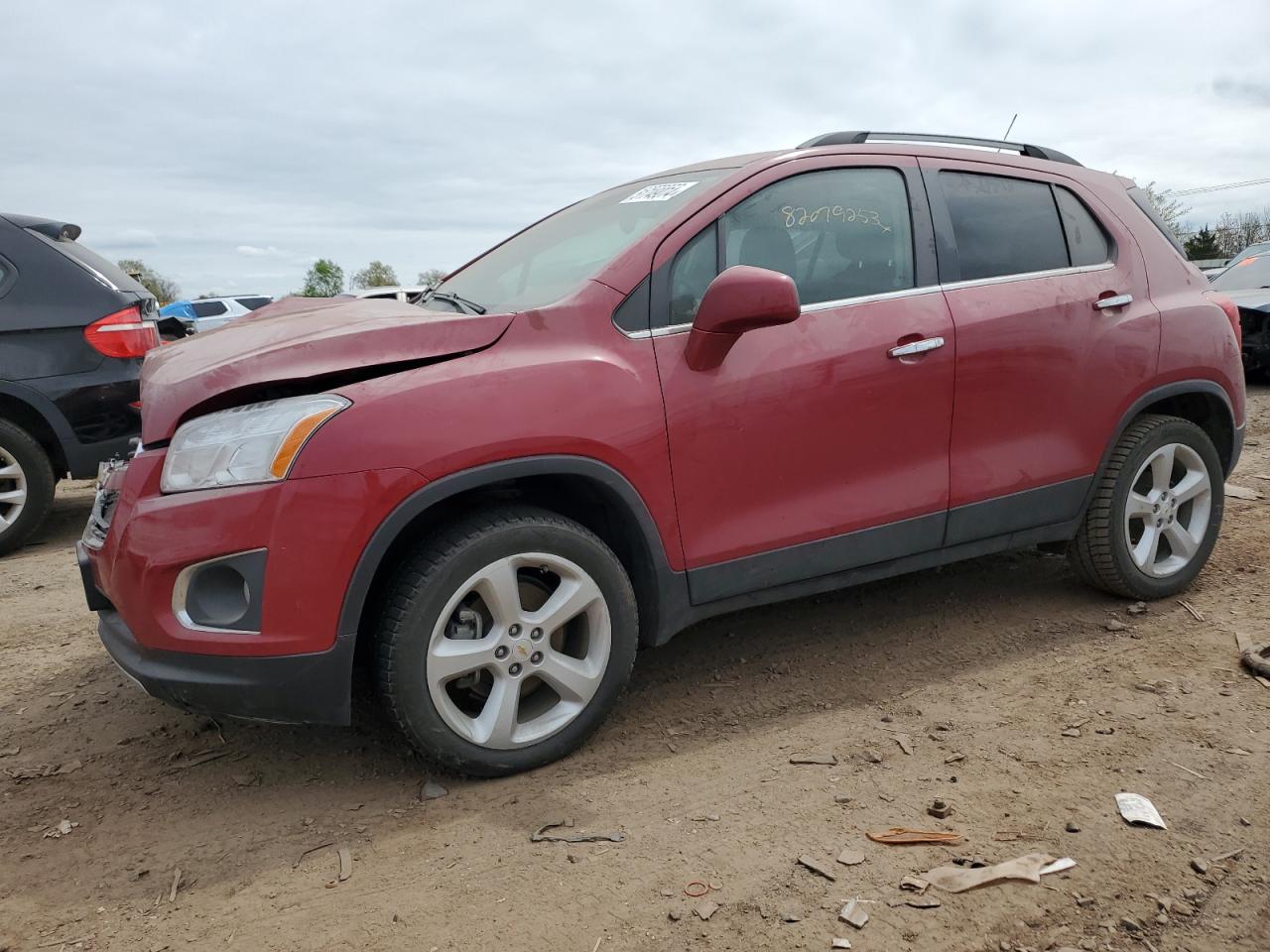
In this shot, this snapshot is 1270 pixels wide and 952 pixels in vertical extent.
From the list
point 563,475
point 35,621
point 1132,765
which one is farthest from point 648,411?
point 35,621

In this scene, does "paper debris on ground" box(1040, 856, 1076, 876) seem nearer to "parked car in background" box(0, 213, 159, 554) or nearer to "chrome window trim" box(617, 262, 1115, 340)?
"chrome window trim" box(617, 262, 1115, 340)

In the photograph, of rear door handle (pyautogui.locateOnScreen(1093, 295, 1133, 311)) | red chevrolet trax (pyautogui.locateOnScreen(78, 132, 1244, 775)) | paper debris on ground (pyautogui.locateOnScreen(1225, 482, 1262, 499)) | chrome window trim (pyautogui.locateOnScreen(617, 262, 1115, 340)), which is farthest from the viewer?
paper debris on ground (pyautogui.locateOnScreen(1225, 482, 1262, 499))

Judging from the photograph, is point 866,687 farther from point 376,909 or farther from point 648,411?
point 376,909

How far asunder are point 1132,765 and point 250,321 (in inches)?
118

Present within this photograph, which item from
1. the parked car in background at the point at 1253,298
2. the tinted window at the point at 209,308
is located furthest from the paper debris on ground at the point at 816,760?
the tinted window at the point at 209,308

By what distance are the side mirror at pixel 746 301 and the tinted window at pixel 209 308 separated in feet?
82.2

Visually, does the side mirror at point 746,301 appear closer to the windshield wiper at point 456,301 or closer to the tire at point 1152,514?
the windshield wiper at point 456,301

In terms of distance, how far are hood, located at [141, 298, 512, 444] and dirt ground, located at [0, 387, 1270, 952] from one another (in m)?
1.09

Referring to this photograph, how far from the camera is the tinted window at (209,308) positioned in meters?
25.4

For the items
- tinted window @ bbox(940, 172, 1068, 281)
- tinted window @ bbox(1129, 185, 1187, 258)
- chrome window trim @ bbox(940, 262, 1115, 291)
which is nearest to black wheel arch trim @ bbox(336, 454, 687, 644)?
chrome window trim @ bbox(940, 262, 1115, 291)

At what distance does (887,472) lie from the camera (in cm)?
330

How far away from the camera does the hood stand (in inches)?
103

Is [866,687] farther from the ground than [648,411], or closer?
closer

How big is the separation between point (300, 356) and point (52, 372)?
3.59 m
